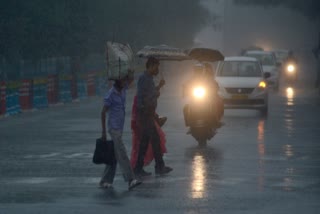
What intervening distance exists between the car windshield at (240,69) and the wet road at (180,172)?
175 inches

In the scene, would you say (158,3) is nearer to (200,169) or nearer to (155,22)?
(155,22)

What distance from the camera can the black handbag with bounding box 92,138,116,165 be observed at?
14.3 m

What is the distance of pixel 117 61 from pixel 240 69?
19178mm

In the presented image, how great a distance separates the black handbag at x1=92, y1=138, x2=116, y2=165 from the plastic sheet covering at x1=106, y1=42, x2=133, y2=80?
2.94ft

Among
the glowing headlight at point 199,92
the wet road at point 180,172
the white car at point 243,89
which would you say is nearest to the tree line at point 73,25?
the white car at point 243,89

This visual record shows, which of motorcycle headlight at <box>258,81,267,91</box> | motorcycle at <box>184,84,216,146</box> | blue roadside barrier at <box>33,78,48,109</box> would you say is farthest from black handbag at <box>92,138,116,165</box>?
blue roadside barrier at <box>33,78,48,109</box>

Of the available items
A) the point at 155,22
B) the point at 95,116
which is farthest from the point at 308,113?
the point at 155,22

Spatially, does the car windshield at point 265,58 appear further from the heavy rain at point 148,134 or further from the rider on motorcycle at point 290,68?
the rider on motorcycle at point 290,68

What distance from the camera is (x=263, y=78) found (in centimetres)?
3269

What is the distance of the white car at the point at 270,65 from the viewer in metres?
49.2

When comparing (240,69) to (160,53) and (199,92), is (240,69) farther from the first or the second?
Result: (160,53)

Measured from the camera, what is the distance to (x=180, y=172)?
16.2 m

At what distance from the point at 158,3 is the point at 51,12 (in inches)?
1043

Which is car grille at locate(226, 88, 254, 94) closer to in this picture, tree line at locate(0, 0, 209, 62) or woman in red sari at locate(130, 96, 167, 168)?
tree line at locate(0, 0, 209, 62)
